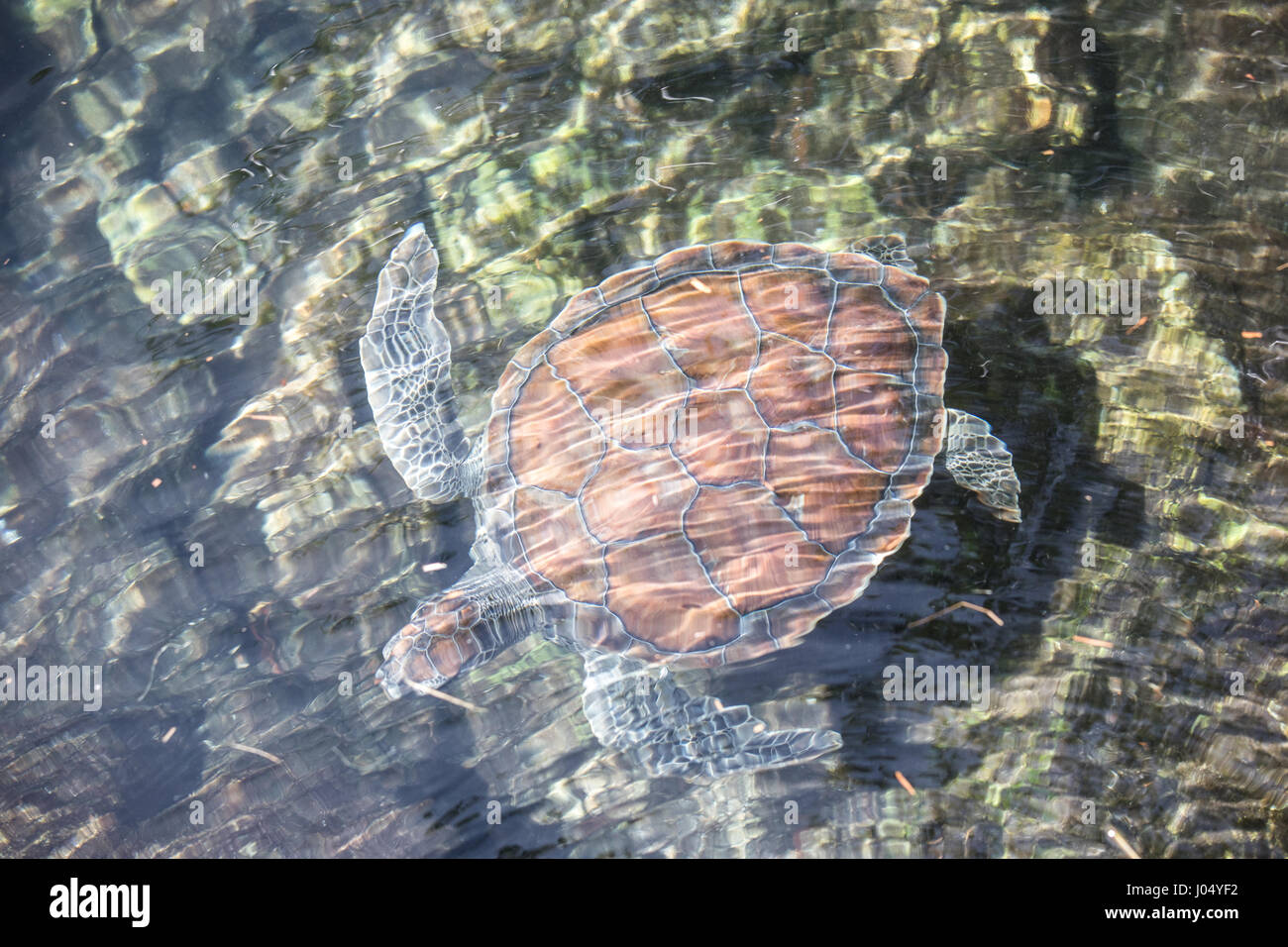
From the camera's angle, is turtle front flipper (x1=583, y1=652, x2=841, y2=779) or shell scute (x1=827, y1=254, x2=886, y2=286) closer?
shell scute (x1=827, y1=254, x2=886, y2=286)

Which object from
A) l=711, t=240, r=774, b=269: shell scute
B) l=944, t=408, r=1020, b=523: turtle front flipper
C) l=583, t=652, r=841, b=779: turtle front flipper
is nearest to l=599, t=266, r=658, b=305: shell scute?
l=711, t=240, r=774, b=269: shell scute

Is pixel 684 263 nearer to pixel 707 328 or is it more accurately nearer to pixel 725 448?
pixel 707 328

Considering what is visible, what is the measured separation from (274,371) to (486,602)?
5.27 ft

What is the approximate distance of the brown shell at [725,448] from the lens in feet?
10.9

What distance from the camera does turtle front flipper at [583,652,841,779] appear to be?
3.68m

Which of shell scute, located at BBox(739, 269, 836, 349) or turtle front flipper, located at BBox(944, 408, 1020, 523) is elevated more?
shell scute, located at BBox(739, 269, 836, 349)

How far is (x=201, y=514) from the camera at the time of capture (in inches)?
155

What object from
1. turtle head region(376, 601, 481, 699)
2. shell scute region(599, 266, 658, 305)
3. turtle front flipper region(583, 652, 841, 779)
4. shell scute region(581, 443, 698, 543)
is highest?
shell scute region(599, 266, 658, 305)

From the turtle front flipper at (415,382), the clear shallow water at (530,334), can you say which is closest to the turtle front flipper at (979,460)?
the clear shallow water at (530,334)

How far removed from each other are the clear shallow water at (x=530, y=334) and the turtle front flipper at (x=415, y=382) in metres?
0.12

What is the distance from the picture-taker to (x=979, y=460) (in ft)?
12.2

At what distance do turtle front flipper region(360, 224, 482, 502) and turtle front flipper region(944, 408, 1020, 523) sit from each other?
218 cm

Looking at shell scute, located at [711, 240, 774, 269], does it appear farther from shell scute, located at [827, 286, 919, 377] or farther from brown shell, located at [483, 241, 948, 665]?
shell scute, located at [827, 286, 919, 377]
